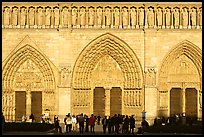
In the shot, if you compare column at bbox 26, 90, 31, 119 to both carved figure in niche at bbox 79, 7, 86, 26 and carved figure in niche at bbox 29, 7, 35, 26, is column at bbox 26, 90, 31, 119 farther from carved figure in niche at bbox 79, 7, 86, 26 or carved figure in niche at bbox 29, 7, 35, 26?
carved figure in niche at bbox 79, 7, 86, 26

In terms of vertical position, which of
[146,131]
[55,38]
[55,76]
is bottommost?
[146,131]

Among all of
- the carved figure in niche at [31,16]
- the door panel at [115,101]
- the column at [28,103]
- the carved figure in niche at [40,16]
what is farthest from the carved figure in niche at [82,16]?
the column at [28,103]

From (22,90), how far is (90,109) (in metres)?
3.88

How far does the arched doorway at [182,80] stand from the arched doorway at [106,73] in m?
1.43

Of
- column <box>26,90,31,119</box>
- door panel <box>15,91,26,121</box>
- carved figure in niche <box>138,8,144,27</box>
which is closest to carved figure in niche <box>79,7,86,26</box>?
carved figure in niche <box>138,8,144,27</box>

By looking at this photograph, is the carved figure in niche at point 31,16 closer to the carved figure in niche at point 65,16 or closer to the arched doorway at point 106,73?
the carved figure in niche at point 65,16

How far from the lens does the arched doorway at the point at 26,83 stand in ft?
108

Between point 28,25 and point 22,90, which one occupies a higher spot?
point 28,25

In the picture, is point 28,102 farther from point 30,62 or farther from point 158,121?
point 158,121

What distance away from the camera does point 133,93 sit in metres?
33.3

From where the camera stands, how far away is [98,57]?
110ft

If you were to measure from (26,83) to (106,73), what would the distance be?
14.5 ft

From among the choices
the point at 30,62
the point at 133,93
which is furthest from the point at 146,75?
the point at 30,62

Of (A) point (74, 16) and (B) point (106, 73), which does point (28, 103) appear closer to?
(B) point (106, 73)
